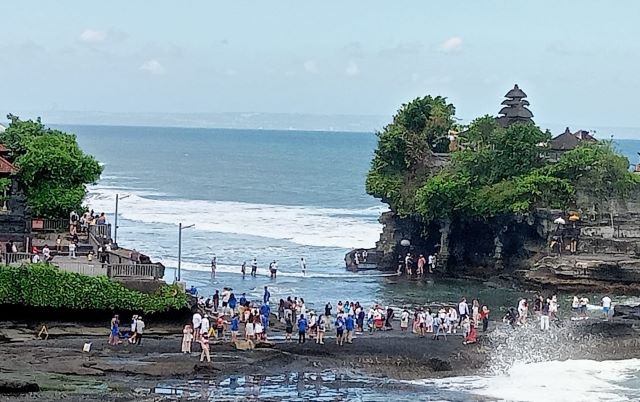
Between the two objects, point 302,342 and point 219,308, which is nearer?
point 302,342

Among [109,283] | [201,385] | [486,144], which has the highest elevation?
[486,144]

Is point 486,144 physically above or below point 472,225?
above

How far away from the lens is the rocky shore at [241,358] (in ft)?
108

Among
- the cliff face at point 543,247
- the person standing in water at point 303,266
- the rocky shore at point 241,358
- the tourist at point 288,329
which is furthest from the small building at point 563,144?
the tourist at point 288,329

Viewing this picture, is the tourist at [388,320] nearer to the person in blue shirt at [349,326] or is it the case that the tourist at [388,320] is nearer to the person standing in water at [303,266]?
the person in blue shirt at [349,326]

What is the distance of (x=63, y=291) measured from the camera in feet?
134

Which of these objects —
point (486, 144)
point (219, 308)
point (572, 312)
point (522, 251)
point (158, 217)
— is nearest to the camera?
point (219, 308)

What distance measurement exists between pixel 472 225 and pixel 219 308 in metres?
23.6

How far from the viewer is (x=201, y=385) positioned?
3369 cm

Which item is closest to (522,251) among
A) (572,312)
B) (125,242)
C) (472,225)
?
(472,225)

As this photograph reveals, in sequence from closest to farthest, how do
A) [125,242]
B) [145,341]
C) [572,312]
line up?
[145,341]
[572,312]
[125,242]

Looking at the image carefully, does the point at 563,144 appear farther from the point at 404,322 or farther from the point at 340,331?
the point at 340,331

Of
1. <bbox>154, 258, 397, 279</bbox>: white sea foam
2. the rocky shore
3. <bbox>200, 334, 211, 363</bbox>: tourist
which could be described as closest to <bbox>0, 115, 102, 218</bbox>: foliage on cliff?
<bbox>154, 258, 397, 279</bbox>: white sea foam

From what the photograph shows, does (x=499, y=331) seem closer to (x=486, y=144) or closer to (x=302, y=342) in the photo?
(x=302, y=342)
